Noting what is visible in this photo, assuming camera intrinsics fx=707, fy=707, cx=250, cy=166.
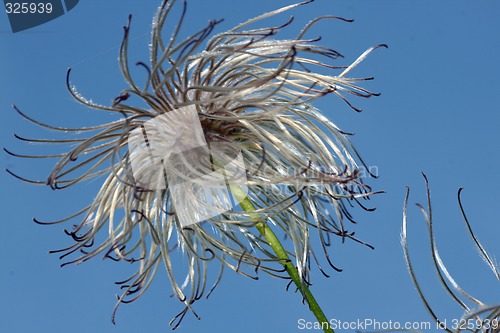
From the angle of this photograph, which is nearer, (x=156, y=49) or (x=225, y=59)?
(x=156, y=49)

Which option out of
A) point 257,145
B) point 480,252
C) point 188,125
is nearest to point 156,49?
point 188,125

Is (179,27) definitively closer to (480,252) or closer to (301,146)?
(301,146)

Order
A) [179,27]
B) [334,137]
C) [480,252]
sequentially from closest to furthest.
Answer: [480,252]
[179,27]
[334,137]

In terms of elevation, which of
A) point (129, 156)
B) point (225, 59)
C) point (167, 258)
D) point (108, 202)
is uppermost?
point (225, 59)

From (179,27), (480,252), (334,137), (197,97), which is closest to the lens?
(480,252)

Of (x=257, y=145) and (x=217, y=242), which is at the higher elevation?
(x=257, y=145)

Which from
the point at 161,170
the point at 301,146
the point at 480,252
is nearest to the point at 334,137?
the point at 301,146
